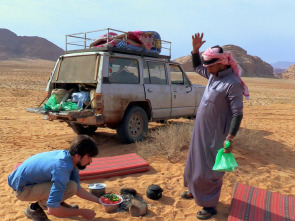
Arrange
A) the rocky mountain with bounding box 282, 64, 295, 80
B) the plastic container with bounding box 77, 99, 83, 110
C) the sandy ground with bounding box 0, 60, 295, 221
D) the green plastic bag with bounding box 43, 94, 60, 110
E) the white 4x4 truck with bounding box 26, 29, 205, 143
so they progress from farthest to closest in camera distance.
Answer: the rocky mountain with bounding box 282, 64, 295, 80, the green plastic bag with bounding box 43, 94, 60, 110, the plastic container with bounding box 77, 99, 83, 110, the white 4x4 truck with bounding box 26, 29, 205, 143, the sandy ground with bounding box 0, 60, 295, 221

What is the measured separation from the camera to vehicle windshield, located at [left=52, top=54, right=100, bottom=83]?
20.1 feet

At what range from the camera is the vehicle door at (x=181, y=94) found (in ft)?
24.8

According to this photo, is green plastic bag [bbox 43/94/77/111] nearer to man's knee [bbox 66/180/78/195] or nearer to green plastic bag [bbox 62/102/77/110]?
green plastic bag [bbox 62/102/77/110]

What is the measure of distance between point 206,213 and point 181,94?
4487 millimetres

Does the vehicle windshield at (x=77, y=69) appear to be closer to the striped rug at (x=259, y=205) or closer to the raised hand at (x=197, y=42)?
the raised hand at (x=197, y=42)

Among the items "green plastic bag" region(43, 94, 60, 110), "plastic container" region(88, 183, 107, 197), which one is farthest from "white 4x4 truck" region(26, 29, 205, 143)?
"plastic container" region(88, 183, 107, 197)

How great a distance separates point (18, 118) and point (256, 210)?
8.61 metres

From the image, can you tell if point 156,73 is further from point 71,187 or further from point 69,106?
point 71,187

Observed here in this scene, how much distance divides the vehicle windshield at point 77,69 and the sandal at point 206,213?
132 inches

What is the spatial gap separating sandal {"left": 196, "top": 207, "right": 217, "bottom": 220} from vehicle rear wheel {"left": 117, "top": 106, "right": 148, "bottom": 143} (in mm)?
3094

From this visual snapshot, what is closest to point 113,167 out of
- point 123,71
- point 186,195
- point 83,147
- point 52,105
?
point 186,195

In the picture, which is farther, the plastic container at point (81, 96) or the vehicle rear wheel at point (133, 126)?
the vehicle rear wheel at point (133, 126)

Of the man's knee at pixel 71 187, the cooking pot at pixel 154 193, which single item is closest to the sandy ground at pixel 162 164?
the cooking pot at pixel 154 193

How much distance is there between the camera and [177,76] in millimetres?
7816
